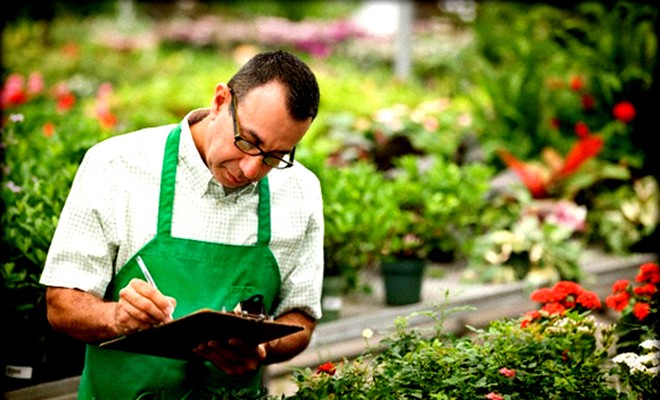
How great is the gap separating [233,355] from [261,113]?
2.10 ft

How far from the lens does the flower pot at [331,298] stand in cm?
479

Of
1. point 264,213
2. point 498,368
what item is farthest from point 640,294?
point 264,213

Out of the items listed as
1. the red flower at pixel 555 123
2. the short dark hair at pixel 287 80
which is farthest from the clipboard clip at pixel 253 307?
the red flower at pixel 555 123

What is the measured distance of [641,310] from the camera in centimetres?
290

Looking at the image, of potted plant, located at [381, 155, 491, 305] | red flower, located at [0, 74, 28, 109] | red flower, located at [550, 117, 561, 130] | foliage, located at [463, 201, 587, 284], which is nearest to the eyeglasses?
potted plant, located at [381, 155, 491, 305]

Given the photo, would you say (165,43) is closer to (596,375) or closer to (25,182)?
(25,182)

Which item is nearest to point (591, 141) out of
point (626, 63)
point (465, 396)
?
point (626, 63)

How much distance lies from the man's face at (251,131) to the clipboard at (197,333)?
40cm

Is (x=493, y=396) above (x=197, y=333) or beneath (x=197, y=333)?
beneath

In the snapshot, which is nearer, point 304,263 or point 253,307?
point 253,307

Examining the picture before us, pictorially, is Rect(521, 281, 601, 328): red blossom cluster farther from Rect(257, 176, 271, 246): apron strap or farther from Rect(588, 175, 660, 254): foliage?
Rect(588, 175, 660, 254): foliage

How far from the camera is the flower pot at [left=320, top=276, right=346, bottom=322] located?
479 cm

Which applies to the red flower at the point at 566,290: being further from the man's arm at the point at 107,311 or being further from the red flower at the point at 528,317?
the man's arm at the point at 107,311

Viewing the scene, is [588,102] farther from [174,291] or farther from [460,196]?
[174,291]
